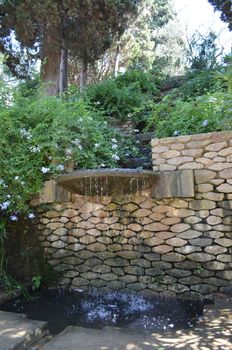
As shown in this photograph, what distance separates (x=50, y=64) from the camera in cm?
827

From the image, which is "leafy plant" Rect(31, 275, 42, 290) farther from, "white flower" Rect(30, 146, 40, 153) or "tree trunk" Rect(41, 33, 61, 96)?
"tree trunk" Rect(41, 33, 61, 96)

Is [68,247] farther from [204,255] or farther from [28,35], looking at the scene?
[28,35]

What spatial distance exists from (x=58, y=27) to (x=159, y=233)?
547cm

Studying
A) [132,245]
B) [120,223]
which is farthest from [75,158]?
[132,245]

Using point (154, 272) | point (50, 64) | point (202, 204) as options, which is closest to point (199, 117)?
point (202, 204)

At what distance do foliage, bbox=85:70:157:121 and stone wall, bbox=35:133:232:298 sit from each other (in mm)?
2444

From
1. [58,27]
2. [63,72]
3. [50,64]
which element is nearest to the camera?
[58,27]

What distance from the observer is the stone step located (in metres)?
2.80

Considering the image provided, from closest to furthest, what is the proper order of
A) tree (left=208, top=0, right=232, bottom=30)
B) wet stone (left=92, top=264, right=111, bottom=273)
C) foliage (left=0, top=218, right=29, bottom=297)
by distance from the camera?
1. foliage (left=0, top=218, right=29, bottom=297)
2. wet stone (left=92, top=264, right=111, bottom=273)
3. tree (left=208, top=0, right=232, bottom=30)

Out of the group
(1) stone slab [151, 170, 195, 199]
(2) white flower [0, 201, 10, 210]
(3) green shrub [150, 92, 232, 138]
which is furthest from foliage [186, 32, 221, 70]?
(2) white flower [0, 201, 10, 210]

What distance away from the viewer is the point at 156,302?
4.00m

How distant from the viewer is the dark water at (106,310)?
11.2 feet

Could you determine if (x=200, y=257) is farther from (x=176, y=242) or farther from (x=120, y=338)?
(x=120, y=338)

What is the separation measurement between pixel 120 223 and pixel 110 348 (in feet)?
6.04
